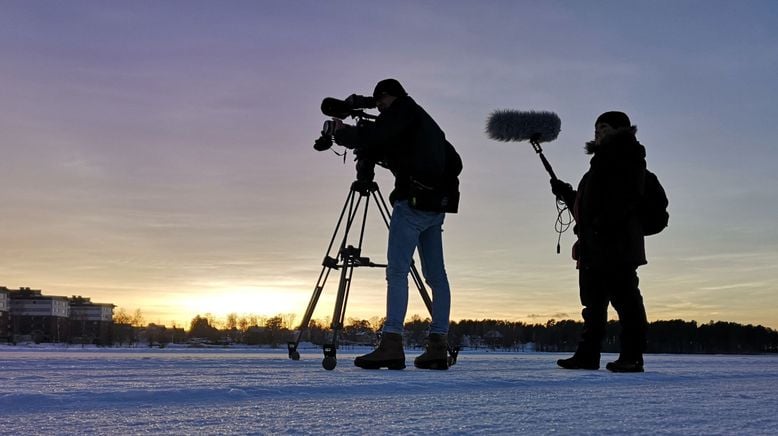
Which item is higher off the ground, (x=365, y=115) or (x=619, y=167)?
(x=365, y=115)

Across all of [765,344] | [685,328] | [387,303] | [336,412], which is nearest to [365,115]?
[387,303]

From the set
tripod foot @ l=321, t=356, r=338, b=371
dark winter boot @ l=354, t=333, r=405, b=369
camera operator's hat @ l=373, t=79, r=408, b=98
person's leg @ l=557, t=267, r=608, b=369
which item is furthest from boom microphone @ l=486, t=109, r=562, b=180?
tripod foot @ l=321, t=356, r=338, b=371

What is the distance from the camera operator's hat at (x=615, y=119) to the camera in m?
5.40

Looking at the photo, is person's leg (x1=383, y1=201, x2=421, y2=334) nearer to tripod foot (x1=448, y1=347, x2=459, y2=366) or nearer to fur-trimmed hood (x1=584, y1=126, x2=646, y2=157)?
tripod foot (x1=448, y1=347, x2=459, y2=366)

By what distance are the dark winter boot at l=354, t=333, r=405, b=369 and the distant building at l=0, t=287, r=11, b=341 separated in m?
164

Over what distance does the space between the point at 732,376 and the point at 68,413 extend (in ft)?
12.0

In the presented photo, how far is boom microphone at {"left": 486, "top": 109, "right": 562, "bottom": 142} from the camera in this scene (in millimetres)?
7207

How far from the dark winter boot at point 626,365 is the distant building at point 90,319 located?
15200cm

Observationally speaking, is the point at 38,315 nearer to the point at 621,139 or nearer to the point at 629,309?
the point at 629,309

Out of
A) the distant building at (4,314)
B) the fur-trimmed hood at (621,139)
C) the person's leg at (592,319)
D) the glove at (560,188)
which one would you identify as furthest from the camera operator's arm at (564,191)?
the distant building at (4,314)

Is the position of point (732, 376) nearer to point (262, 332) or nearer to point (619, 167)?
point (619, 167)

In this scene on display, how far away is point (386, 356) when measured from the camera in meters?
4.63

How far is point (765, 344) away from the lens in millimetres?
27188

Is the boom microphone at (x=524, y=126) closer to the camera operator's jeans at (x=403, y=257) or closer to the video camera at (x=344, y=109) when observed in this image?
the video camera at (x=344, y=109)
